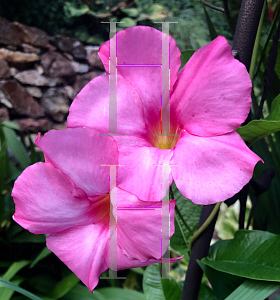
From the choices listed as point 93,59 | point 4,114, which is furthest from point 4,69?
point 93,59

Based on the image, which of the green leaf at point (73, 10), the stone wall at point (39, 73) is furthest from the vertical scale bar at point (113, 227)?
the green leaf at point (73, 10)

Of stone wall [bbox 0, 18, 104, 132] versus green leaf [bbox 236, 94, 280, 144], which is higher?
green leaf [bbox 236, 94, 280, 144]

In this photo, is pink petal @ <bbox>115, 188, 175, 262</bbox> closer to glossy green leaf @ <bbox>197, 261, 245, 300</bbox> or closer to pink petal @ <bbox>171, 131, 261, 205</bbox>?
pink petal @ <bbox>171, 131, 261, 205</bbox>

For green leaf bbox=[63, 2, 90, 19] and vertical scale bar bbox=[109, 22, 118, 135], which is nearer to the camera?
vertical scale bar bbox=[109, 22, 118, 135]

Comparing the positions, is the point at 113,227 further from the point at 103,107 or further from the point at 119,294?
the point at 119,294

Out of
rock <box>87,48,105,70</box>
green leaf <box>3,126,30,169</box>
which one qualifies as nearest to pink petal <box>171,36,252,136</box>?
green leaf <box>3,126,30,169</box>

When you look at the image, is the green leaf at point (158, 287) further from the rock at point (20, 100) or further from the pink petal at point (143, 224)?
the rock at point (20, 100)
